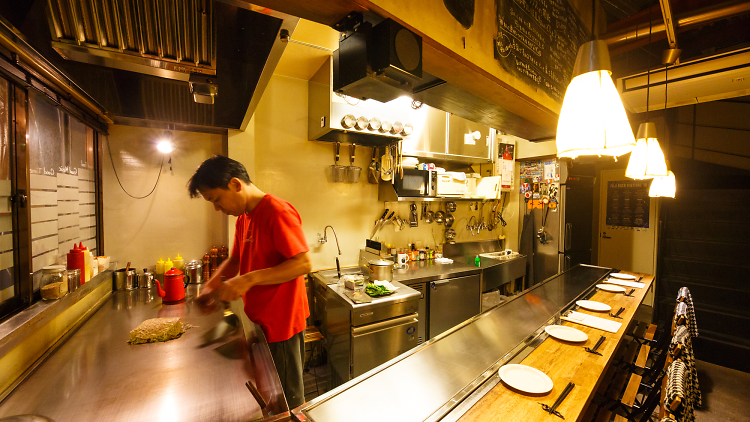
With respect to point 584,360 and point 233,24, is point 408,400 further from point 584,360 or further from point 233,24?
point 233,24

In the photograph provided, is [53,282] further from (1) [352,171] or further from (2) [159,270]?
(1) [352,171]

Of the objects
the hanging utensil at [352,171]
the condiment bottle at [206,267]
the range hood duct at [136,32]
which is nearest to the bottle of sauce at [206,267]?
the condiment bottle at [206,267]

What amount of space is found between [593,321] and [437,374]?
4.14 feet

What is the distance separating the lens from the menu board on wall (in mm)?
4523

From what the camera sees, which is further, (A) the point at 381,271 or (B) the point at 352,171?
(B) the point at 352,171

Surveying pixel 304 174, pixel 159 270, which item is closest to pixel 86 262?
pixel 159 270

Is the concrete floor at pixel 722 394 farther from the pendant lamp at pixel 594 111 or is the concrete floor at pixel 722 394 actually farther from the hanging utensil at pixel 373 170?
the hanging utensil at pixel 373 170

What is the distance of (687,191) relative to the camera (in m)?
3.95

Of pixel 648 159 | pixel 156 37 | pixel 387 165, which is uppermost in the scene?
pixel 156 37

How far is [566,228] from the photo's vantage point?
4.21 m

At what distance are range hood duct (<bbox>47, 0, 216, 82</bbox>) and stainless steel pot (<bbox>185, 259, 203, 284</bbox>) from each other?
73.2 inches

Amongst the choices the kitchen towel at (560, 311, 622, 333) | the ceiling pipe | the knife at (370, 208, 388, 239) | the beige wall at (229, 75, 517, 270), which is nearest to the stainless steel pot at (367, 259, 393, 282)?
the beige wall at (229, 75, 517, 270)

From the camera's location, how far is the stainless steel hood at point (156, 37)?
0.99m

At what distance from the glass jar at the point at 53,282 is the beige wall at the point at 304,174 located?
152 cm
